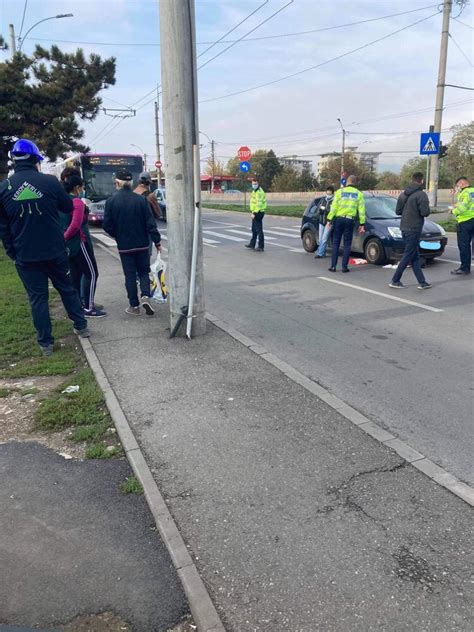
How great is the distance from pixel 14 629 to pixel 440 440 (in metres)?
2.96

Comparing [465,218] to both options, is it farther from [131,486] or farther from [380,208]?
[131,486]

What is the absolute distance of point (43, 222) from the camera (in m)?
5.36

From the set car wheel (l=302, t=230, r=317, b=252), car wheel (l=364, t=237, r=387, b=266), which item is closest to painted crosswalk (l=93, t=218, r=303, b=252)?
car wheel (l=302, t=230, r=317, b=252)

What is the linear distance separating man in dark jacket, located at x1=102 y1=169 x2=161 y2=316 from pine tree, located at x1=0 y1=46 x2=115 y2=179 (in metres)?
14.2

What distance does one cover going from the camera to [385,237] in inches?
441

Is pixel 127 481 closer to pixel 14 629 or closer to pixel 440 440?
pixel 14 629

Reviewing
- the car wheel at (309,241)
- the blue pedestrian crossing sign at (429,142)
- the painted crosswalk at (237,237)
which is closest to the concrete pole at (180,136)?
the car wheel at (309,241)

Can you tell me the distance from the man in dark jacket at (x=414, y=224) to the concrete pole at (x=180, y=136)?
4560 mm

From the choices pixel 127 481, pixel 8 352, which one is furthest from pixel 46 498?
pixel 8 352

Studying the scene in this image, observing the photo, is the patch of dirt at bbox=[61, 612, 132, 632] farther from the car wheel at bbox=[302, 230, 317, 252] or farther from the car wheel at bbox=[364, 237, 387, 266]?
the car wheel at bbox=[302, 230, 317, 252]

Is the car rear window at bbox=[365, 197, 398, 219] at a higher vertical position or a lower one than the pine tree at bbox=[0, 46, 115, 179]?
lower

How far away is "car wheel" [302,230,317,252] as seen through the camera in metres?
13.8

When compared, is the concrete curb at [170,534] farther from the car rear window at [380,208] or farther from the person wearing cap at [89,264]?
the car rear window at [380,208]

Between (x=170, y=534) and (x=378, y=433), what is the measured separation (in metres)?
1.78
